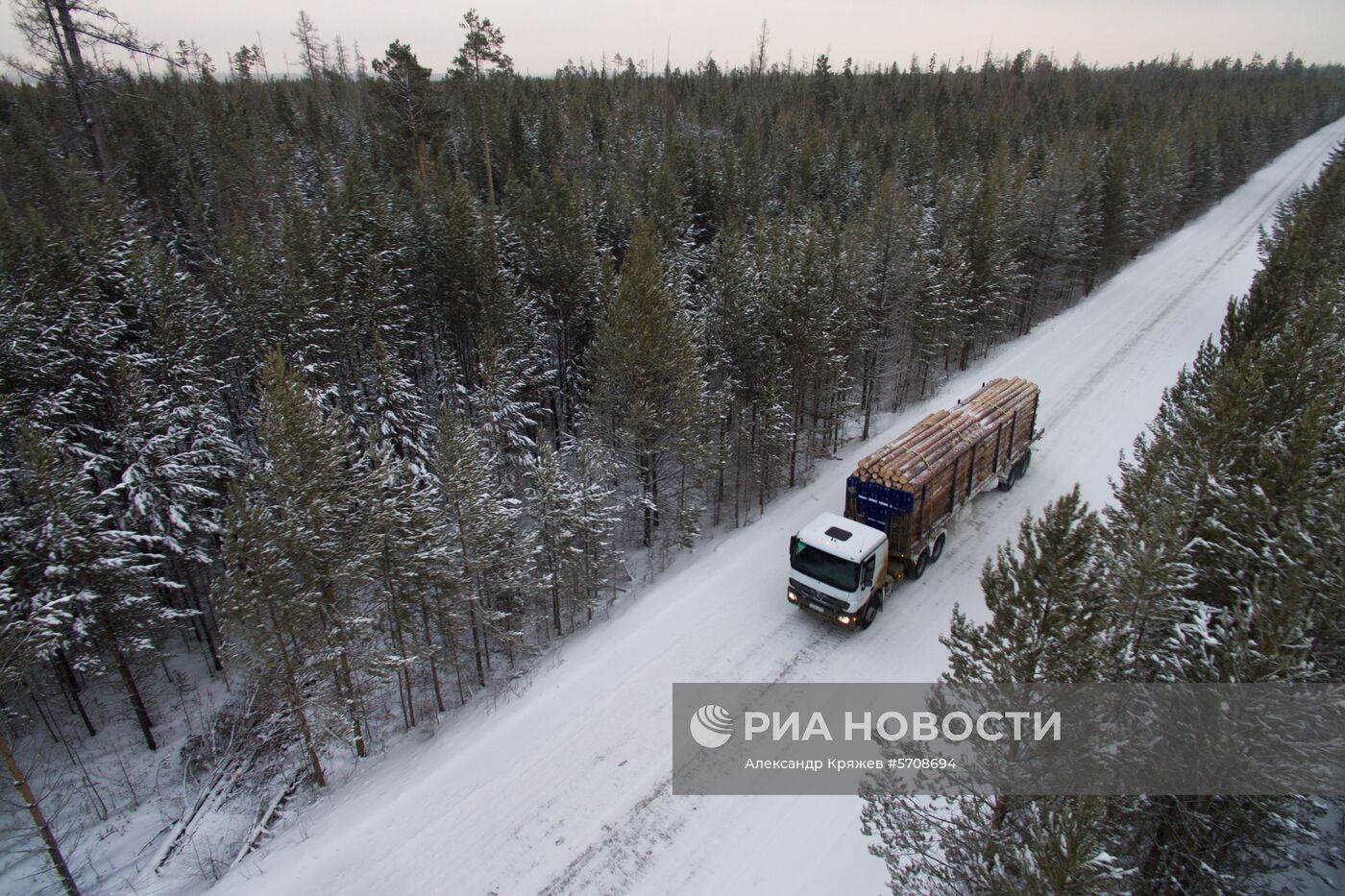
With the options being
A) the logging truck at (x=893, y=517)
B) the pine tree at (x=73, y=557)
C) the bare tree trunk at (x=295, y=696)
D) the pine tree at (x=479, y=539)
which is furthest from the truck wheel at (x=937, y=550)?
the pine tree at (x=73, y=557)

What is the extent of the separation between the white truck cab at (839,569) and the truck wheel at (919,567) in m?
2.11

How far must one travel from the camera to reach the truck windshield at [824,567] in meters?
17.8

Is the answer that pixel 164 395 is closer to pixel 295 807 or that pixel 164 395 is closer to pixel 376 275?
pixel 376 275

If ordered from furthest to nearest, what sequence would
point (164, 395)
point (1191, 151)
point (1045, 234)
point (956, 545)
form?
point (1191, 151) → point (1045, 234) → point (956, 545) → point (164, 395)

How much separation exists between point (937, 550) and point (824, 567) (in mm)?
5654

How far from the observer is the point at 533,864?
1319cm

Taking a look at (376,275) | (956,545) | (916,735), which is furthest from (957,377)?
(376,275)

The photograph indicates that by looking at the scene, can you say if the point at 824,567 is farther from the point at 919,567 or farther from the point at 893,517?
Answer: the point at 919,567

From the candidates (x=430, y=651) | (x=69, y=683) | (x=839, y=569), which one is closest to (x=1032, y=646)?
(x=839, y=569)

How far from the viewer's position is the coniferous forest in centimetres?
1599

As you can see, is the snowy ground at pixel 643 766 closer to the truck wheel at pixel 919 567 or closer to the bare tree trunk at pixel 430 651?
the truck wheel at pixel 919 567

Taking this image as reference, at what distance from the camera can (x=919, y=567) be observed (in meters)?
21.1

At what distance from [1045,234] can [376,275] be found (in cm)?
3951

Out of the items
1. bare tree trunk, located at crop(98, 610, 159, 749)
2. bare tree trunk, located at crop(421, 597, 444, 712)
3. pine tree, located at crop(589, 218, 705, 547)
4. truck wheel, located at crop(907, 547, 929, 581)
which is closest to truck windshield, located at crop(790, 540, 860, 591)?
truck wheel, located at crop(907, 547, 929, 581)
